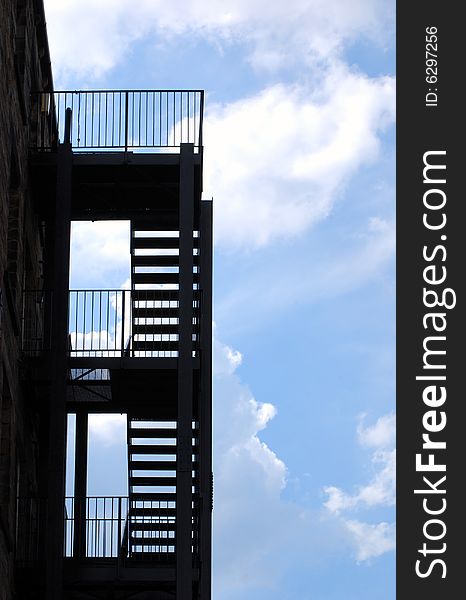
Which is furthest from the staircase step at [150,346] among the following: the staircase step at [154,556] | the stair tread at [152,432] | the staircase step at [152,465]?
the staircase step at [154,556]

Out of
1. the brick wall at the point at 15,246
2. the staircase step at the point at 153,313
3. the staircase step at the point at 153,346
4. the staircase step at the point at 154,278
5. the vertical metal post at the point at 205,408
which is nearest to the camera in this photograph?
the brick wall at the point at 15,246

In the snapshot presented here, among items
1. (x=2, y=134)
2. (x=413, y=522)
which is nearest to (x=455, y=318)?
(x=413, y=522)

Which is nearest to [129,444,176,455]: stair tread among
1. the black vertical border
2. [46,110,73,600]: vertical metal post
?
[46,110,73,600]: vertical metal post

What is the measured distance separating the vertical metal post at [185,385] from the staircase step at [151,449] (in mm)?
2915

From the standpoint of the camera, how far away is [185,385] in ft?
95.6

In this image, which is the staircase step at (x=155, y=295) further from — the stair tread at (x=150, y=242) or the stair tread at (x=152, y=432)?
the stair tread at (x=152, y=432)

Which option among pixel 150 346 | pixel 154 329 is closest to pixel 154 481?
pixel 150 346

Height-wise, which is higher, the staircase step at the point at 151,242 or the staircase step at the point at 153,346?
the staircase step at the point at 151,242

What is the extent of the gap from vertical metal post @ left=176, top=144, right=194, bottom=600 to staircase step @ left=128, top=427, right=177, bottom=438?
299cm

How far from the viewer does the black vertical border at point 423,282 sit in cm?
2400

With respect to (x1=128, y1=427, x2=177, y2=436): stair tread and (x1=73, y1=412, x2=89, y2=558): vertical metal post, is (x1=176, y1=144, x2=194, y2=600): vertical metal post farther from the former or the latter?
(x1=128, y1=427, x2=177, y2=436): stair tread

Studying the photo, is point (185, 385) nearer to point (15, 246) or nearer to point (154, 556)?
point (154, 556)

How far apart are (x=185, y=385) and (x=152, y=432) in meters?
3.11

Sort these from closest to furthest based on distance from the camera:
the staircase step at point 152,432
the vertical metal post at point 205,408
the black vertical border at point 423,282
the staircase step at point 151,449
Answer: the black vertical border at point 423,282 < the vertical metal post at point 205,408 < the staircase step at point 151,449 < the staircase step at point 152,432
